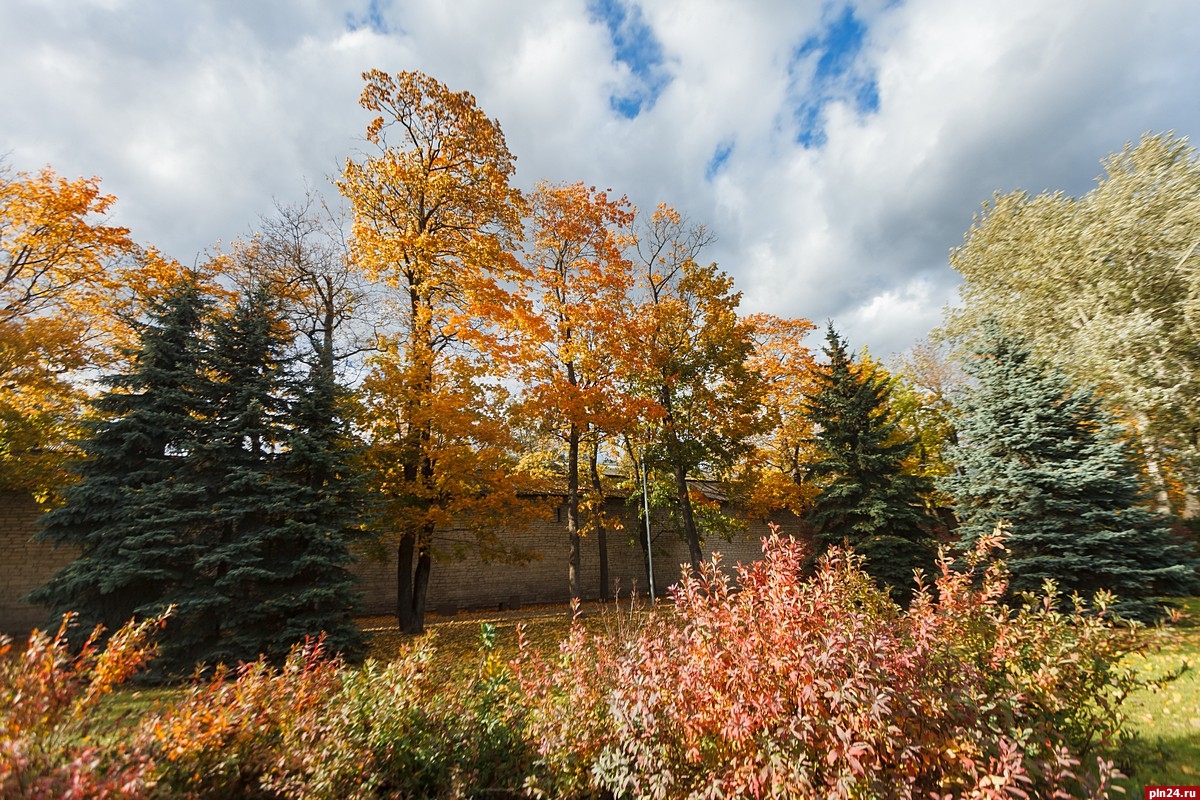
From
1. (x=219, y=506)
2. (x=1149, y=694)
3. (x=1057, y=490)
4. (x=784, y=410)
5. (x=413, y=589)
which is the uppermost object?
(x=784, y=410)

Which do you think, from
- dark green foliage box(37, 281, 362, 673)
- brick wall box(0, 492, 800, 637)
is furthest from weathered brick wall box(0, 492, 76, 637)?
dark green foliage box(37, 281, 362, 673)

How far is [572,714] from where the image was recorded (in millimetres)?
3428

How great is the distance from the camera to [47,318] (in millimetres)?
12180

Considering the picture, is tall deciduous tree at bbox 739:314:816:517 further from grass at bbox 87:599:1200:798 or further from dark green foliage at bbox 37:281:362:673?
dark green foliage at bbox 37:281:362:673

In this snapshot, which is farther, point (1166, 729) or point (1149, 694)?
point (1149, 694)

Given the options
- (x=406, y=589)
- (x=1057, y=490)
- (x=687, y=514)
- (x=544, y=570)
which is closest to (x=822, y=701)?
(x=1057, y=490)

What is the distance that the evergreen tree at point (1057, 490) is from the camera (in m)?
10.0

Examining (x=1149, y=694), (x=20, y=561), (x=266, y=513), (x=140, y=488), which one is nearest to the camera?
(x=1149, y=694)

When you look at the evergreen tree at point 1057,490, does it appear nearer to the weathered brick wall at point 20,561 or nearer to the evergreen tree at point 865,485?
the evergreen tree at point 865,485

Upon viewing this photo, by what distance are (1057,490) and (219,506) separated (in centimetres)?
1712

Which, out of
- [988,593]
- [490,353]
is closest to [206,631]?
[490,353]

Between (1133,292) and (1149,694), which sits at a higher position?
(1133,292)

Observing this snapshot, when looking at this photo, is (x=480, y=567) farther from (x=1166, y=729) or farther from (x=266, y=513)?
(x=1166, y=729)

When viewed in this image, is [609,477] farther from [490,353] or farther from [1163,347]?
[1163,347]
